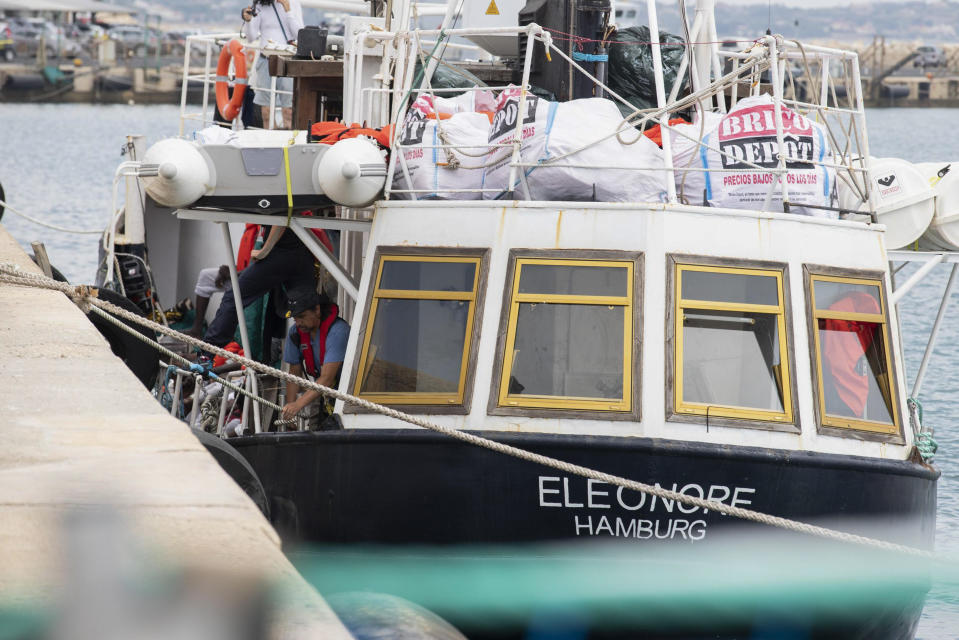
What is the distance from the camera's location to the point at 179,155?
7590mm

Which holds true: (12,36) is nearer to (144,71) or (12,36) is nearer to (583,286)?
(144,71)

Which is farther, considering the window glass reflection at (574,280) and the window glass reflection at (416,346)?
the window glass reflection at (416,346)

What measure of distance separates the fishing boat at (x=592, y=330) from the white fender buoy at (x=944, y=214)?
3.56 feet

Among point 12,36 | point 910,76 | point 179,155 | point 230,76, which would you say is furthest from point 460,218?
point 910,76

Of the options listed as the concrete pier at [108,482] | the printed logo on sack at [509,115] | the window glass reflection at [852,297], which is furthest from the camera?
the printed logo on sack at [509,115]

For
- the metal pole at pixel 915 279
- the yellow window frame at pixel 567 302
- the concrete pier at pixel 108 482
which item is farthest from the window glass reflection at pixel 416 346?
the metal pole at pixel 915 279

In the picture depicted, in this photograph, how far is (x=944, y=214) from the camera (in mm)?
8734

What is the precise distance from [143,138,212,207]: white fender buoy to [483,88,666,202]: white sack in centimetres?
176

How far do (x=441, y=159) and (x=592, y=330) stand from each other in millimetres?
1576

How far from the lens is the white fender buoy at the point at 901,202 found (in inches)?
335

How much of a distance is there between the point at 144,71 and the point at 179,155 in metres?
87.5

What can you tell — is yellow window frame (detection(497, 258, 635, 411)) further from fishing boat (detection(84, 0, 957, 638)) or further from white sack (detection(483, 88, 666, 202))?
white sack (detection(483, 88, 666, 202))

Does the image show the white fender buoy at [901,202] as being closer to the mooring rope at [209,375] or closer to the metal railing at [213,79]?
the mooring rope at [209,375]

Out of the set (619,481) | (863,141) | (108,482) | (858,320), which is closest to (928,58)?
(863,141)
